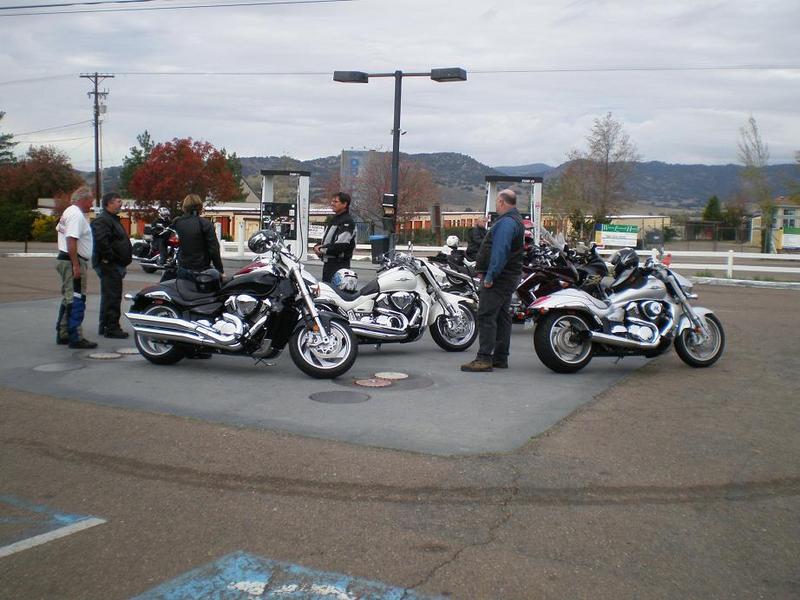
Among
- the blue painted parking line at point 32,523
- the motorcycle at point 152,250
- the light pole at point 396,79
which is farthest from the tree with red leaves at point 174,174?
the blue painted parking line at point 32,523

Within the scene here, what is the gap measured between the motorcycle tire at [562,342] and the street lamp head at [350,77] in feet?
48.2

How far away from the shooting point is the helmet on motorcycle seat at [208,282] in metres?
9.82

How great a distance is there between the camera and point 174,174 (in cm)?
4334

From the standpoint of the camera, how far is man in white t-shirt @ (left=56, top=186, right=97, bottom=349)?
412 inches

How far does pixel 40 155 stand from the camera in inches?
2918

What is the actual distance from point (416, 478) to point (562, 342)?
14.0 feet

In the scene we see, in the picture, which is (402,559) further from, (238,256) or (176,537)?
(238,256)

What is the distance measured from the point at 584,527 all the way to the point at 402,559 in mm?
1189

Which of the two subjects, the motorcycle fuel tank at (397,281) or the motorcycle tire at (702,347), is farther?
the motorcycle fuel tank at (397,281)

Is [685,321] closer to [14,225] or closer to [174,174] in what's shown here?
[174,174]

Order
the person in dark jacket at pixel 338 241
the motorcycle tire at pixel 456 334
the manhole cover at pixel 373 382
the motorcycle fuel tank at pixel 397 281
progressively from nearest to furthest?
the manhole cover at pixel 373 382 < the motorcycle fuel tank at pixel 397 281 < the motorcycle tire at pixel 456 334 < the person in dark jacket at pixel 338 241

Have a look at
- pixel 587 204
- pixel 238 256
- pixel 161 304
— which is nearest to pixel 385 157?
pixel 587 204

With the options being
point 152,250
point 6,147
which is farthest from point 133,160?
point 152,250

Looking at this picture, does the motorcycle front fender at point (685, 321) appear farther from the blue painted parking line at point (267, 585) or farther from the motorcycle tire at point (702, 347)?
the blue painted parking line at point (267, 585)
